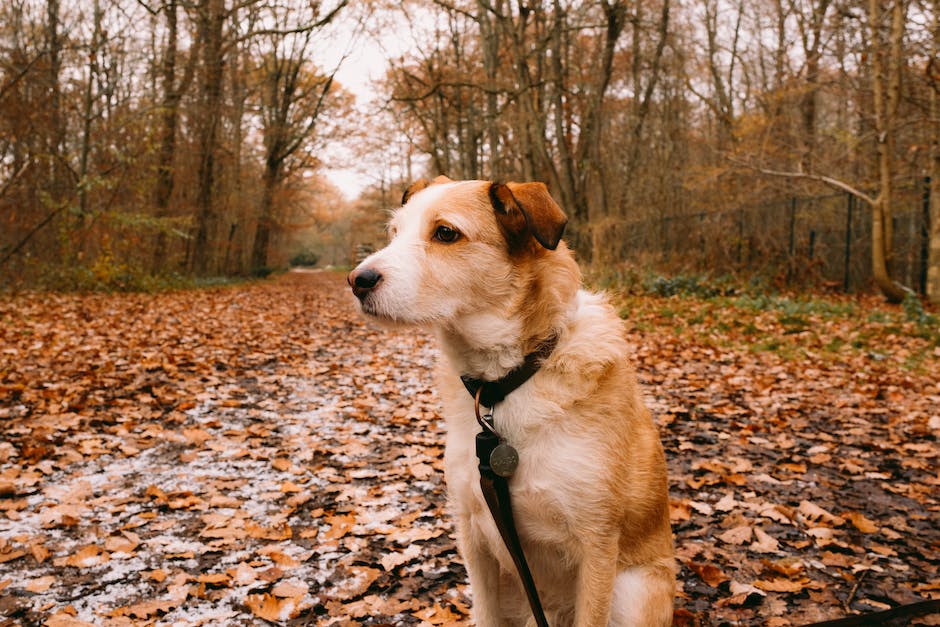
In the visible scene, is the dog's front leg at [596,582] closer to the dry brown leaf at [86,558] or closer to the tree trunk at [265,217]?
the dry brown leaf at [86,558]

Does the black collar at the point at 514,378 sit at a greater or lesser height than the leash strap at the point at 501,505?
greater

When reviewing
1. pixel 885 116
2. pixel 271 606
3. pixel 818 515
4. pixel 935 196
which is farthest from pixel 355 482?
pixel 935 196

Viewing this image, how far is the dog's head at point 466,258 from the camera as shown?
7.55ft

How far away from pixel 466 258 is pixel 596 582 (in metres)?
1.32

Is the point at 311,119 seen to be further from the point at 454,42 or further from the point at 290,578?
the point at 290,578

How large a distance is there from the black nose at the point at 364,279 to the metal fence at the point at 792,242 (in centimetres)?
1528

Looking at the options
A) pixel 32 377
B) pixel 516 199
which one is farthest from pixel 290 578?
pixel 32 377

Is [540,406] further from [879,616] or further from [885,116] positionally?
[885,116]

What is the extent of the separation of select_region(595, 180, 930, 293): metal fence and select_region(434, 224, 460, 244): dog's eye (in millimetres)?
15046

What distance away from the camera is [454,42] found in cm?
2972

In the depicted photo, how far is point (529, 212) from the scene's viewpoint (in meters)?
2.30

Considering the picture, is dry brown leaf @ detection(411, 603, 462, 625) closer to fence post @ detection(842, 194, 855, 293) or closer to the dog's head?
the dog's head

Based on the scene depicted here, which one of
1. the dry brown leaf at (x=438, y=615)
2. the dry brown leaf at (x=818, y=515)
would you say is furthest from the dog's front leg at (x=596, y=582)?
the dry brown leaf at (x=818, y=515)

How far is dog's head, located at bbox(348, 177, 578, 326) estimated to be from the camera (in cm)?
230
